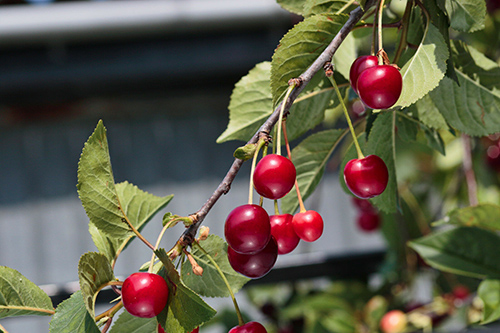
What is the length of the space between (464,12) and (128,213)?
0.44 meters

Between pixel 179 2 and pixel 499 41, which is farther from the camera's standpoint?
pixel 179 2

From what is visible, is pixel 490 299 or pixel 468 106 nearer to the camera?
pixel 468 106

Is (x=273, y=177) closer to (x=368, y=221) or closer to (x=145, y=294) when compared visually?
(x=145, y=294)

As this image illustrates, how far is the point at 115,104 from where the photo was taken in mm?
2492

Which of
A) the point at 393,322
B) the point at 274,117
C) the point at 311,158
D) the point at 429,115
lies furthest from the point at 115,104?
the point at 274,117

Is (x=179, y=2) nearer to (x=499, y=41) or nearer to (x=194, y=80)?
(x=194, y=80)

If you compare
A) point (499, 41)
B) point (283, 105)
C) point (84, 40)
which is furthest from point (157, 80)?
point (283, 105)

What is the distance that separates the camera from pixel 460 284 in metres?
1.32

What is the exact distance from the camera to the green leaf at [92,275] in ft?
1.18

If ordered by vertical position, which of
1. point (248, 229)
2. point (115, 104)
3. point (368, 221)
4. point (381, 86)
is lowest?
point (368, 221)

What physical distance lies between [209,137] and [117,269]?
2.94 ft

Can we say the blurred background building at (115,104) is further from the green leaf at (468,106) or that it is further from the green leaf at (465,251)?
the green leaf at (468,106)

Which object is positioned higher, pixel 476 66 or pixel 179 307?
pixel 476 66

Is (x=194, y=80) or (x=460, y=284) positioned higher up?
(x=194, y=80)
